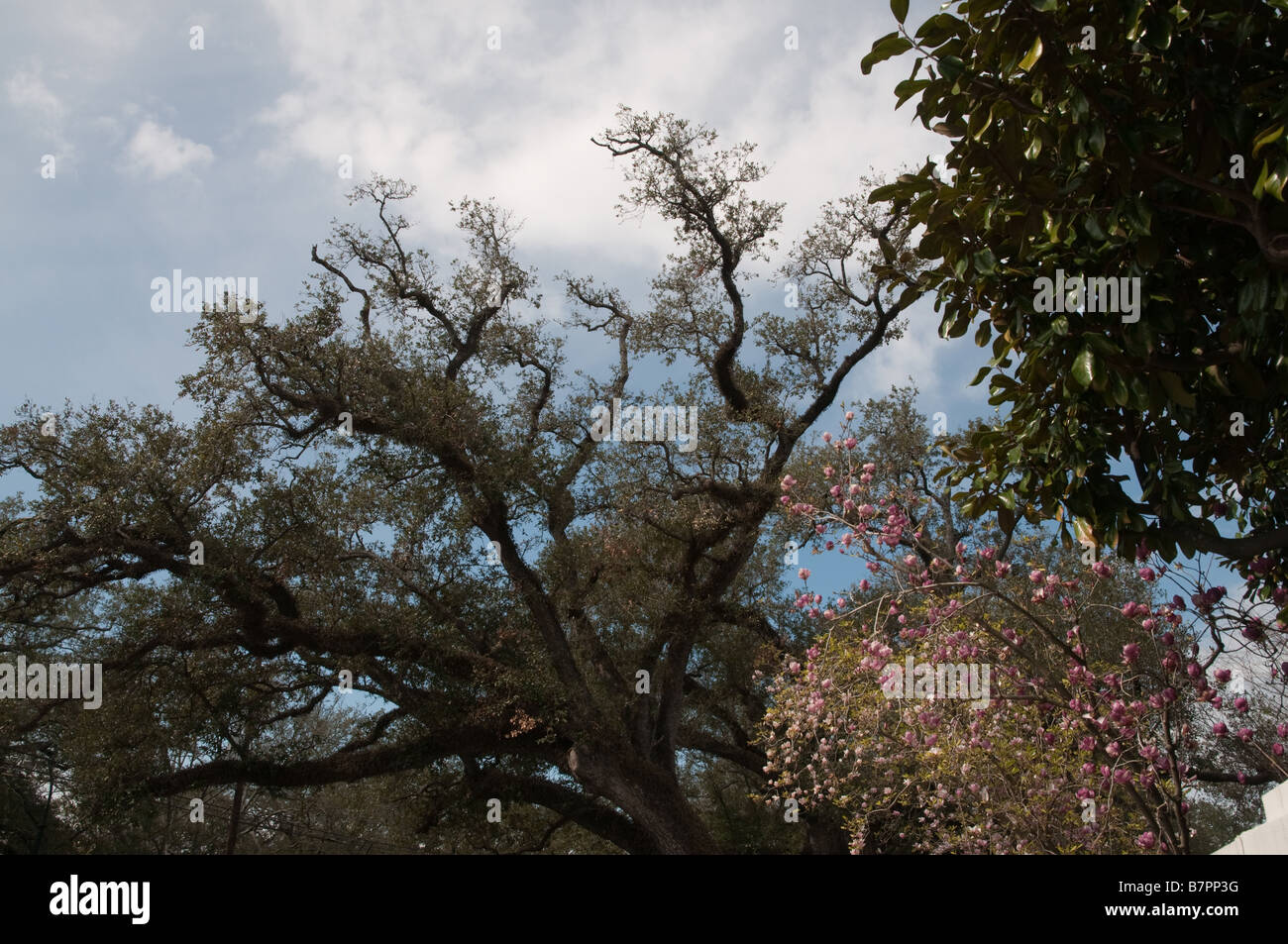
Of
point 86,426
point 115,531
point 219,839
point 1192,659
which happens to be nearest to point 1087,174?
point 1192,659

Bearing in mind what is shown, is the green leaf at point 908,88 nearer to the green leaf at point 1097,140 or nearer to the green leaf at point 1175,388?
the green leaf at point 1097,140

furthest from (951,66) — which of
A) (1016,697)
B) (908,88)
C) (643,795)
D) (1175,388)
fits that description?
(643,795)

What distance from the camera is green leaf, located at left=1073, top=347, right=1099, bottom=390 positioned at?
509 centimetres

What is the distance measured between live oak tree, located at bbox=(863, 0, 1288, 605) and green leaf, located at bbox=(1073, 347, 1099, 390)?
0.01 meters

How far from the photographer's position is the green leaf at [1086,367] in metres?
5.09

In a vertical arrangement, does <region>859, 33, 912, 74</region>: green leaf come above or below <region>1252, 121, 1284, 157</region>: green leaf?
above

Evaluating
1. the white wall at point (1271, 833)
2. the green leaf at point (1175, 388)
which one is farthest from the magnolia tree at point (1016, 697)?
the green leaf at point (1175, 388)

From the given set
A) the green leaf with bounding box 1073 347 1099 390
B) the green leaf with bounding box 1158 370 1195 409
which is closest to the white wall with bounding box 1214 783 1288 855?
the green leaf with bounding box 1158 370 1195 409

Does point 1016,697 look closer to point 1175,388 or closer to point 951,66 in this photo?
point 1175,388

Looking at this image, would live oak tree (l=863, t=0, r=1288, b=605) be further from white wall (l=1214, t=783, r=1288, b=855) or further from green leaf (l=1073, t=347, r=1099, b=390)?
white wall (l=1214, t=783, r=1288, b=855)

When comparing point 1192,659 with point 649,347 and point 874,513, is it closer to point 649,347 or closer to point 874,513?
point 874,513

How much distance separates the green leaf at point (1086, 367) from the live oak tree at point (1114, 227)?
11mm

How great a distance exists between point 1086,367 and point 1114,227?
786mm

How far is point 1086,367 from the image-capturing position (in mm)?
5109
